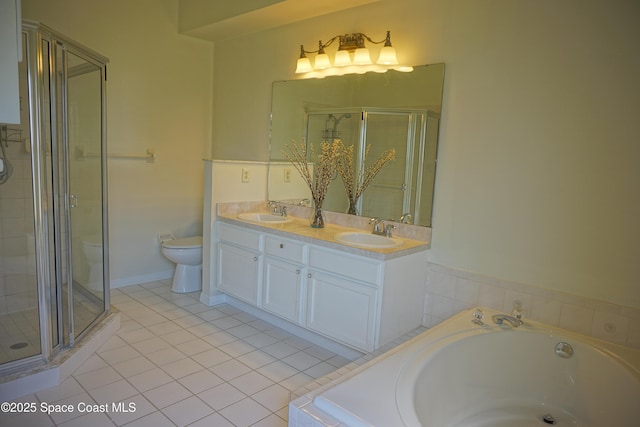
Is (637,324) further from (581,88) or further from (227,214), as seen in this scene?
(227,214)

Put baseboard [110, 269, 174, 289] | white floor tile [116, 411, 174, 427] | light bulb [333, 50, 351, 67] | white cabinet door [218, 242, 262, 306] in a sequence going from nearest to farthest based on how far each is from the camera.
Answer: white floor tile [116, 411, 174, 427] < light bulb [333, 50, 351, 67] < white cabinet door [218, 242, 262, 306] < baseboard [110, 269, 174, 289]

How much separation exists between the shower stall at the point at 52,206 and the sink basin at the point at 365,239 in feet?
5.51

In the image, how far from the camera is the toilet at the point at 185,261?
152 inches

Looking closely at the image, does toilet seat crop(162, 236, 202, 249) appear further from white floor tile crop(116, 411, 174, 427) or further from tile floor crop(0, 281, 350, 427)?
white floor tile crop(116, 411, 174, 427)

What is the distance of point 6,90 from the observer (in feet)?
4.71

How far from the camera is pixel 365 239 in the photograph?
3012 mm

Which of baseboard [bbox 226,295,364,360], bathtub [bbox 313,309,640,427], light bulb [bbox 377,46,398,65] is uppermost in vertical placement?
light bulb [bbox 377,46,398,65]

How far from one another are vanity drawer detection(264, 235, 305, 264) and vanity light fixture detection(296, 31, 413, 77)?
1339mm

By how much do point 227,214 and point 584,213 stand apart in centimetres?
255

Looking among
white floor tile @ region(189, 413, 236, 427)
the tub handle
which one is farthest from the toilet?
the tub handle

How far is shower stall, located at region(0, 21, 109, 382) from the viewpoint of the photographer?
2.29 metres

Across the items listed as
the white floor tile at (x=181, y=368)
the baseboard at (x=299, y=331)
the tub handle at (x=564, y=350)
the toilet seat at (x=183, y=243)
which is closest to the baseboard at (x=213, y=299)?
the baseboard at (x=299, y=331)

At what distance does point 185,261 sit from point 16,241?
4.32 ft

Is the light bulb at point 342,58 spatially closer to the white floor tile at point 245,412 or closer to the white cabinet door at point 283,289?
the white cabinet door at point 283,289
